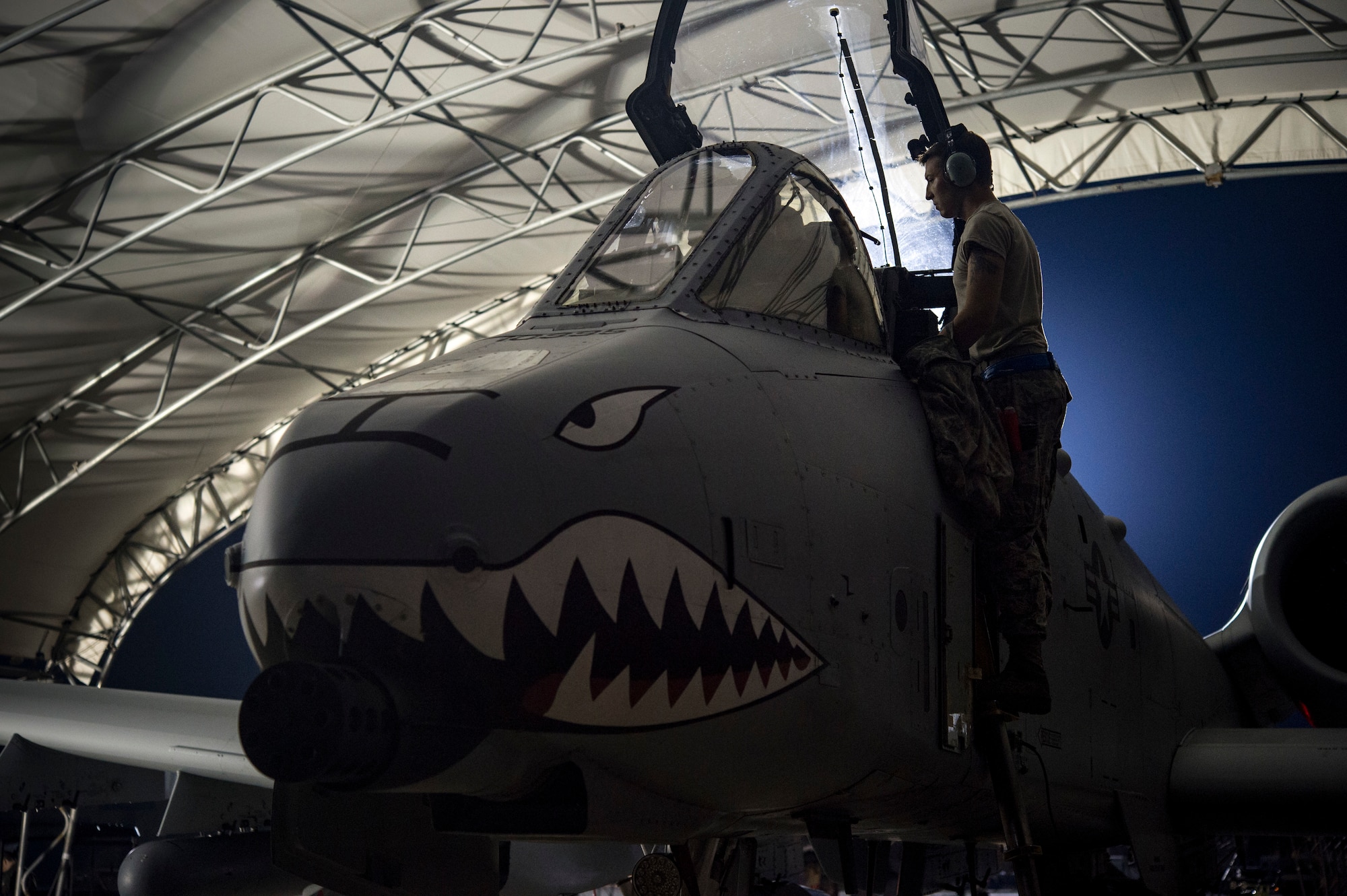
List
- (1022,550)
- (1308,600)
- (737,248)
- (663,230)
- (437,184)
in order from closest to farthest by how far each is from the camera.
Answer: (737,248), (663,230), (1022,550), (1308,600), (437,184)

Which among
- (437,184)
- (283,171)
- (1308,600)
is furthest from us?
(437,184)

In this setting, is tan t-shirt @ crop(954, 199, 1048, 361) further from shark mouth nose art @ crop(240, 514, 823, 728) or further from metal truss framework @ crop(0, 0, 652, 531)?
metal truss framework @ crop(0, 0, 652, 531)

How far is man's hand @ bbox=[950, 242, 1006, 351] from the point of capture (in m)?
3.59

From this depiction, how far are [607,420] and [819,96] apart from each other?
8.65 ft

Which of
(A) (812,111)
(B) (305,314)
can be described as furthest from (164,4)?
(A) (812,111)

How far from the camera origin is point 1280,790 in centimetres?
465

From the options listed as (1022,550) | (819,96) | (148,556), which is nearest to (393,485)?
(1022,550)

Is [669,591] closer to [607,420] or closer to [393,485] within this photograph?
[607,420]

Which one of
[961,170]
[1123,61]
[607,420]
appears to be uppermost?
[1123,61]

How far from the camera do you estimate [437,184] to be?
1820 cm

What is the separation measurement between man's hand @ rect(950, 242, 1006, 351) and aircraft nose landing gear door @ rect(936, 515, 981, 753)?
2.15 feet

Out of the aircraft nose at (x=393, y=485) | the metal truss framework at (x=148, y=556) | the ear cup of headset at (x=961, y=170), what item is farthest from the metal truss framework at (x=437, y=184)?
the aircraft nose at (x=393, y=485)

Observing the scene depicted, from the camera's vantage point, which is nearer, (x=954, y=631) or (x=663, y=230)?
(x=954, y=631)

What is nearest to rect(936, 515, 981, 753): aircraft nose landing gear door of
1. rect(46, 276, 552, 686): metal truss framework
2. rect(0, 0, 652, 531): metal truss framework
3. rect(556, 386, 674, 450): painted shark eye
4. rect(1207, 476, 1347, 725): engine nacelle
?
rect(556, 386, 674, 450): painted shark eye
